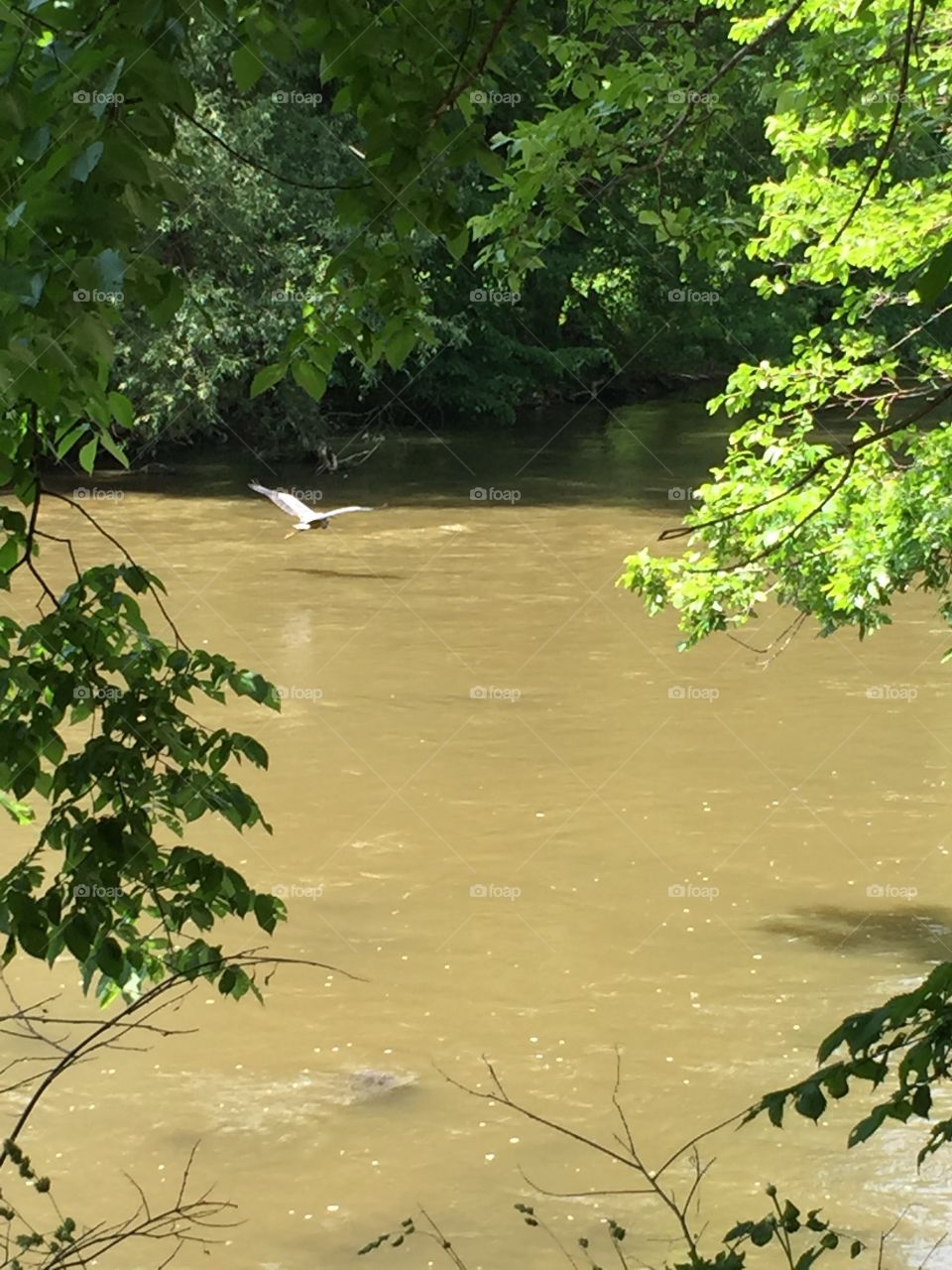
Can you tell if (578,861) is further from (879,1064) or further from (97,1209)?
(879,1064)

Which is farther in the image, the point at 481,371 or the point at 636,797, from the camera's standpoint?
the point at 481,371

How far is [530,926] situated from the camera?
8.09 metres

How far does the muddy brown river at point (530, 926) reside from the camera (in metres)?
5.84

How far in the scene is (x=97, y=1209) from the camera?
566cm

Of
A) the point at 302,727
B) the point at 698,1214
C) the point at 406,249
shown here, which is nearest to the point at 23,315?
the point at 406,249

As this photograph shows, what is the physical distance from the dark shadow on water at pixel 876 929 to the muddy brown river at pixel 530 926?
0.02m

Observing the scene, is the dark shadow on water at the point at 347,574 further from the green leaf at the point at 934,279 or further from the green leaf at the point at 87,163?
the green leaf at the point at 934,279

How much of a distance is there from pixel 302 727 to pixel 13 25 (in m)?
9.38

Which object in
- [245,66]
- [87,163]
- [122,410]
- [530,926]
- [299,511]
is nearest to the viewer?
[87,163]

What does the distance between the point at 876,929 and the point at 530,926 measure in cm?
156

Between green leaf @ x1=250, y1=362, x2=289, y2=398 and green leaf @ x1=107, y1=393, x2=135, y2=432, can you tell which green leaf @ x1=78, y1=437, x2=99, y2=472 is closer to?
green leaf @ x1=107, y1=393, x2=135, y2=432

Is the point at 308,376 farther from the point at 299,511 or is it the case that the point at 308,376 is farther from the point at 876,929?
the point at 299,511

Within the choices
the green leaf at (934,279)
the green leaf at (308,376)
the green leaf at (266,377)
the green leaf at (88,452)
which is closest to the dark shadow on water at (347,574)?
the green leaf at (88,452)

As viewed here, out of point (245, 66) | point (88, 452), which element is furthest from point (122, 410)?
point (245, 66)
